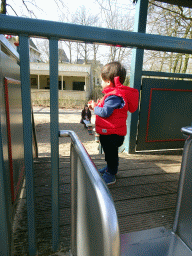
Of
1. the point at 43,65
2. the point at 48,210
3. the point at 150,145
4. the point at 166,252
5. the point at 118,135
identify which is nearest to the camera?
the point at 166,252

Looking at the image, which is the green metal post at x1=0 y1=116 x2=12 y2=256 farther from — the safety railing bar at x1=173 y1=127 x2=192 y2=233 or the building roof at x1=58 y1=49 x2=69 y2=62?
the building roof at x1=58 y1=49 x2=69 y2=62

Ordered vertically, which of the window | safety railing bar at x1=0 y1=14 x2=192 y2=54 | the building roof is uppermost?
the building roof

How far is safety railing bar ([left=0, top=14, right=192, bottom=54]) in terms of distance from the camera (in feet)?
2.87

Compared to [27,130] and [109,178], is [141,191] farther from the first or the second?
[27,130]

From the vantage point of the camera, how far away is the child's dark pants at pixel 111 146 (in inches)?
80.2

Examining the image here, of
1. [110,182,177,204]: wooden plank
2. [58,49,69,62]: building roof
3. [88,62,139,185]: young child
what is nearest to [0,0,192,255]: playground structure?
[110,182,177,204]: wooden plank

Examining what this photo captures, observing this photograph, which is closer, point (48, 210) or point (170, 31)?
point (48, 210)

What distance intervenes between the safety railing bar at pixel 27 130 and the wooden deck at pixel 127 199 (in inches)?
11.0

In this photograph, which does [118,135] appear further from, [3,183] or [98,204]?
[98,204]

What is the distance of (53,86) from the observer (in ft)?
3.33

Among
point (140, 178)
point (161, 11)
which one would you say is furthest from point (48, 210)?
point (161, 11)

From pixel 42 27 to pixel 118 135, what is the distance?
1342 mm

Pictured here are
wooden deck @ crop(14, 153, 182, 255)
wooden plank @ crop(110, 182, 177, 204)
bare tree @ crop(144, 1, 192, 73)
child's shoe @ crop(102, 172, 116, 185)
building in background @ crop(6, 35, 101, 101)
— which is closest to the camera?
wooden deck @ crop(14, 153, 182, 255)

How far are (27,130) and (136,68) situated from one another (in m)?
2.42
